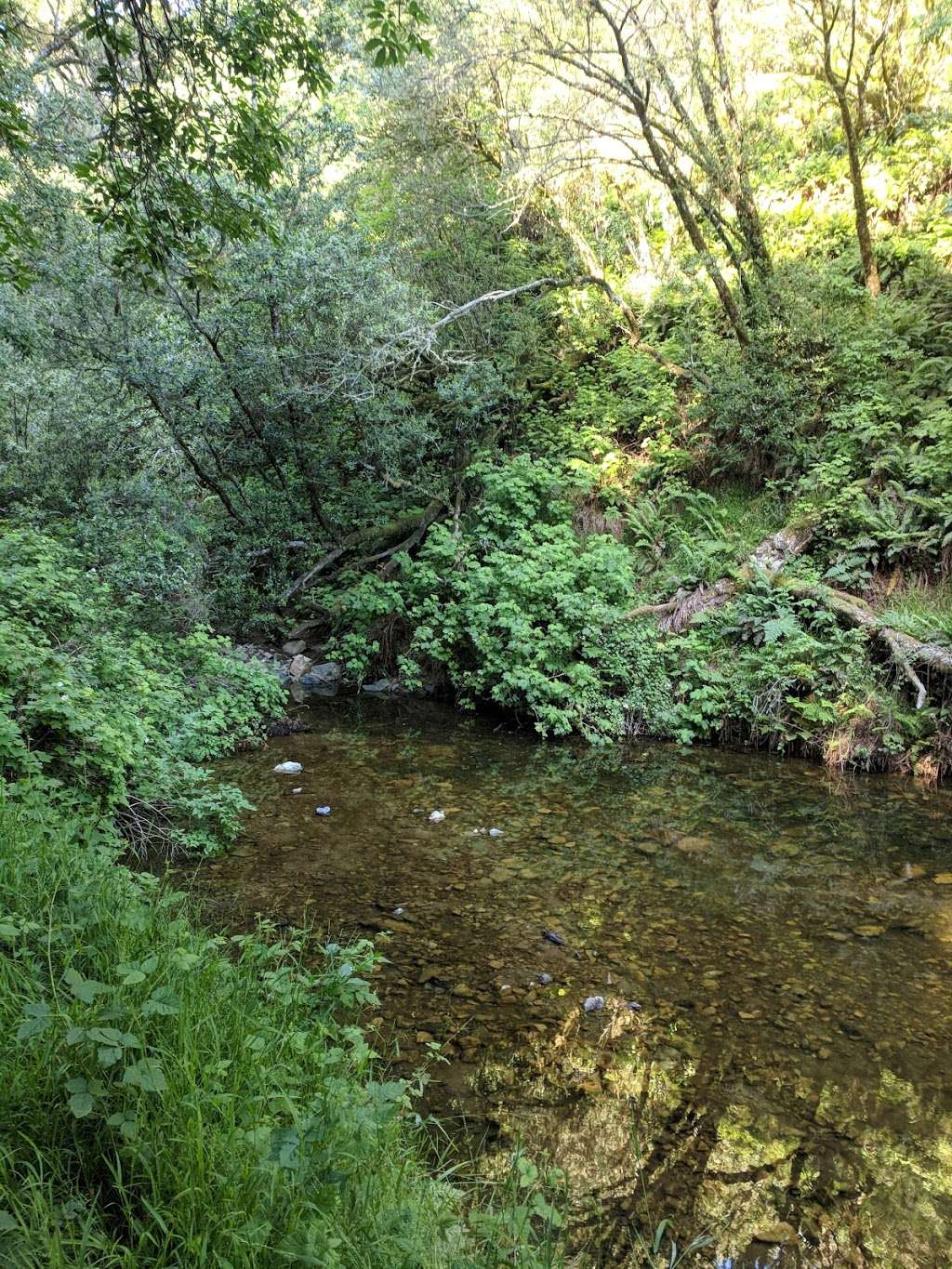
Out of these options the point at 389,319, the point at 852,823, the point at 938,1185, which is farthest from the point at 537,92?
the point at 938,1185

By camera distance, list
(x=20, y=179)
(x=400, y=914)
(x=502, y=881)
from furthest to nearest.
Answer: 1. (x=20, y=179)
2. (x=502, y=881)
3. (x=400, y=914)

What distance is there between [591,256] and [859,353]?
16.4 feet

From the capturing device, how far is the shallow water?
310cm

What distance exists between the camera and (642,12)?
10.7 meters

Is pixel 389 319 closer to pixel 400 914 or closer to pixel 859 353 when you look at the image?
pixel 859 353

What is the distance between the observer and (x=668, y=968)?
468 cm

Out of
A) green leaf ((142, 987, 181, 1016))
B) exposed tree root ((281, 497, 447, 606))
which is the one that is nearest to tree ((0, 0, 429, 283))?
green leaf ((142, 987, 181, 1016))

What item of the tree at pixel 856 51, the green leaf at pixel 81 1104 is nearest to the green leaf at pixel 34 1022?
the green leaf at pixel 81 1104

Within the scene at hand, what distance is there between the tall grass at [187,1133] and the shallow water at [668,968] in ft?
2.38

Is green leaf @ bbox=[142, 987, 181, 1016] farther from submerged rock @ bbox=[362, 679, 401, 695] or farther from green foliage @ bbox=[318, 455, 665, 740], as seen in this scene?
submerged rock @ bbox=[362, 679, 401, 695]

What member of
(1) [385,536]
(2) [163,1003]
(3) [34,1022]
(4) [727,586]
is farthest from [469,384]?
(3) [34,1022]

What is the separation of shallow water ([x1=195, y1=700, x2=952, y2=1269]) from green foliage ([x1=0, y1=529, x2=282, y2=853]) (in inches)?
22.3

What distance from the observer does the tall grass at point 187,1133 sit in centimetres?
191

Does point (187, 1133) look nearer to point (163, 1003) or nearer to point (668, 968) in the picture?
point (163, 1003)
